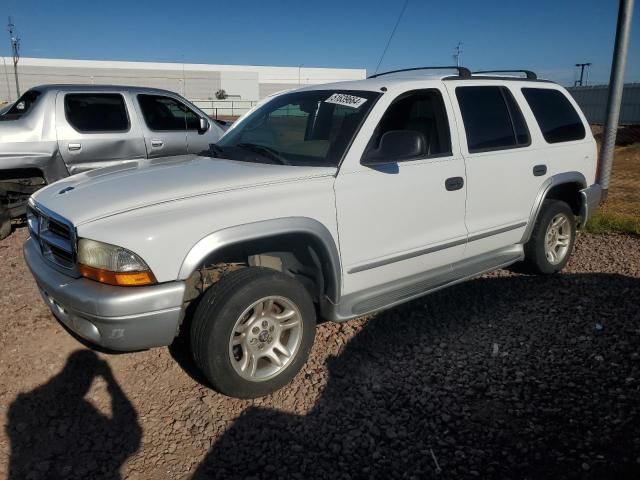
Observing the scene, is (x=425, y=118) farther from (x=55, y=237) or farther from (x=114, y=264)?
(x=55, y=237)

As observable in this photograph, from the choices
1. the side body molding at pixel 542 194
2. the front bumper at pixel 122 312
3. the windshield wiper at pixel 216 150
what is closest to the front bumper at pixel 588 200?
the side body molding at pixel 542 194

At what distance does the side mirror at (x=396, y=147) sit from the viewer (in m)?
3.47

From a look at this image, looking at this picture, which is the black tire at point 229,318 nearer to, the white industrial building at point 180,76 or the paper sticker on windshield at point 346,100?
the paper sticker on windshield at point 346,100

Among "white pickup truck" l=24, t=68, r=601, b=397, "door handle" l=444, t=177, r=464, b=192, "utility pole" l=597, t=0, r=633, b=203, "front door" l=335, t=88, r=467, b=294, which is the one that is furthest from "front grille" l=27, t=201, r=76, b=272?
"utility pole" l=597, t=0, r=633, b=203

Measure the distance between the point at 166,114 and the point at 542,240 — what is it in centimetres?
559

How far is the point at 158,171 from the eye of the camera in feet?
11.2

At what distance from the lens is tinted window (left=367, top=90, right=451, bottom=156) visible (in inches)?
151

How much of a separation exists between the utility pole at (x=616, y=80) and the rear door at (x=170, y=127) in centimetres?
573

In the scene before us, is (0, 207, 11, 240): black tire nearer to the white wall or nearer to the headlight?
the headlight

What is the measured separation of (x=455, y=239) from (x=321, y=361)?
1330mm

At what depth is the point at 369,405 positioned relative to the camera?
3061 mm

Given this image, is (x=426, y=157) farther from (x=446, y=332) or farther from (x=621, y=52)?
(x=621, y=52)

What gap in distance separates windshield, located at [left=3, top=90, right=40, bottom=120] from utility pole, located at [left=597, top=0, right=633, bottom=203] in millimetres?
7778

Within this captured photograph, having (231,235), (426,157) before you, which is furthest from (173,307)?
(426,157)
